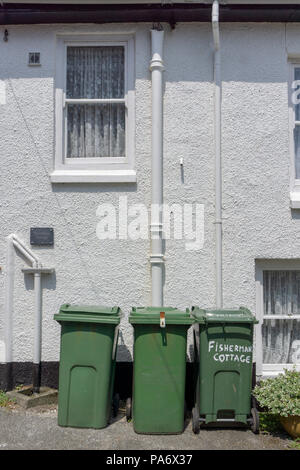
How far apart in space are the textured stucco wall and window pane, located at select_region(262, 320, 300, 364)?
444mm

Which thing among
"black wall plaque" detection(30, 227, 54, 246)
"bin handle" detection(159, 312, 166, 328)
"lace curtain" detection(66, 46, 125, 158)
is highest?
"lace curtain" detection(66, 46, 125, 158)

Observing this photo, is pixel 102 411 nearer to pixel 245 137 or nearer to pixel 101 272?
pixel 101 272

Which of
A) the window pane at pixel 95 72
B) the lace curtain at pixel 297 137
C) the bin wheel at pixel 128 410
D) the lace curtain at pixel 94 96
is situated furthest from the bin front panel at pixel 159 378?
the window pane at pixel 95 72

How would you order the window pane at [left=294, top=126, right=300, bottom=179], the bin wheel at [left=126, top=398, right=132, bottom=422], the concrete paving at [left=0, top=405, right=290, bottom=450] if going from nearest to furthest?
the concrete paving at [left=0, top=405, right=290, bottom=450] < the bin wheel at [left=126, top=398, right=132, bottom=422] < the window pane at [left=294, top=126, right=300, bottom=179]

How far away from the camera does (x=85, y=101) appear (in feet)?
16.7

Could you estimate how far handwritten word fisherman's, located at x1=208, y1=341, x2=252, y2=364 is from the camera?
13.1 feet

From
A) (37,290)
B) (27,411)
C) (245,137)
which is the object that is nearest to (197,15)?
(245,137)

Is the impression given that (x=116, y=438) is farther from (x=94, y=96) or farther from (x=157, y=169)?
(x=94, y=96)

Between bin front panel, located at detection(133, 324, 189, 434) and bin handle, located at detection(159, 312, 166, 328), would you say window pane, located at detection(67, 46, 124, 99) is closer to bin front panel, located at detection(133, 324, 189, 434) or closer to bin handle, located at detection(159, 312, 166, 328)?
bin handle, located at detection(159, 312, 166, 328)

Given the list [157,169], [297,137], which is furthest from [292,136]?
[157,169]

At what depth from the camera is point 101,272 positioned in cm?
484

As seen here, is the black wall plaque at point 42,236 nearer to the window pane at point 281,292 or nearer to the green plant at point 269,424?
the window pane at point 281,292

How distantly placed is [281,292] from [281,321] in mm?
348

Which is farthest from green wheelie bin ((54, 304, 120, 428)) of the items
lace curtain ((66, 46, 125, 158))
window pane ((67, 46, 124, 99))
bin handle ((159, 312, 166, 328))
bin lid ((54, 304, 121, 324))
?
window pane ((67, 46, 124, 99))
